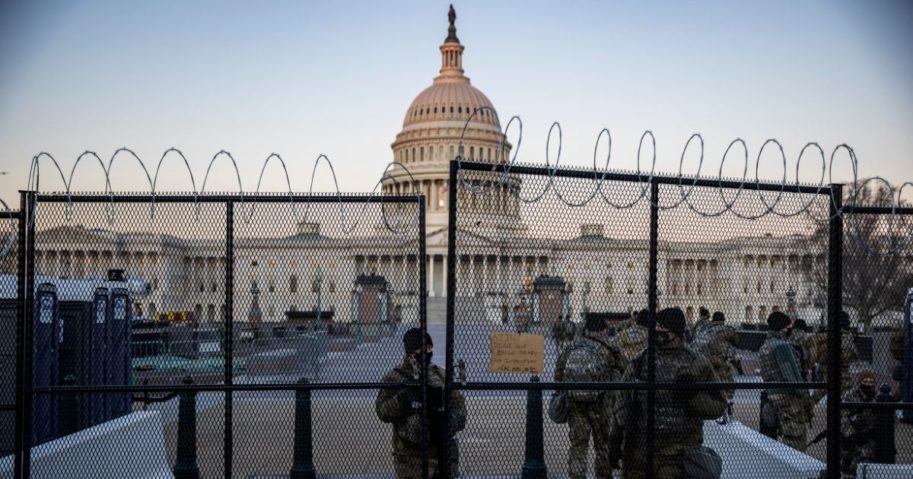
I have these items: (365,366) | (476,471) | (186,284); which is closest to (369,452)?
(476,471)

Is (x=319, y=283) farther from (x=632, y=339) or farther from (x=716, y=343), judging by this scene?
(x=716, y=343)

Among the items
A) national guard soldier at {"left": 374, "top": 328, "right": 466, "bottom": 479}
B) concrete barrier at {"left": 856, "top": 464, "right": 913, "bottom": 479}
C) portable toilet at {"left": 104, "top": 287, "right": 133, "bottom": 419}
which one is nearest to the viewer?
national guard soldier at {"left": 374, "top": 328, "right": 466, "bottom": 479}

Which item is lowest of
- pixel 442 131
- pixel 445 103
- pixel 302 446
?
pixel 302 446

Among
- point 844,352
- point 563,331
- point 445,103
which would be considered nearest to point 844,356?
point 844,352

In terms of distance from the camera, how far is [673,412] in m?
7.03

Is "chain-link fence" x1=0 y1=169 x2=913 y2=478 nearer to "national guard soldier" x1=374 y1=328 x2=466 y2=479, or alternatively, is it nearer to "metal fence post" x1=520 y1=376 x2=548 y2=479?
"national guard soldier" x1=374 y1=328 x2=466 y2=479

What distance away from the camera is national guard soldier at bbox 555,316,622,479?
8.09 meters

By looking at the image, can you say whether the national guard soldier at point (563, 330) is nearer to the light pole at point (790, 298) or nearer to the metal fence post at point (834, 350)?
the light pole at point (790, 298)

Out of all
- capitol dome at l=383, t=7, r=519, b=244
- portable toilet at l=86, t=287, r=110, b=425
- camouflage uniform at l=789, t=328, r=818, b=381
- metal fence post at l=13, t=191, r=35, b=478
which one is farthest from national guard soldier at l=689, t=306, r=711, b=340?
capitol dome at l=383, t=7, r=519, b=244

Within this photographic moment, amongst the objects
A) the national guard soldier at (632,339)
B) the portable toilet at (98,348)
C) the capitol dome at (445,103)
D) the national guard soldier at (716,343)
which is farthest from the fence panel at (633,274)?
the capitol dome at (445,103)

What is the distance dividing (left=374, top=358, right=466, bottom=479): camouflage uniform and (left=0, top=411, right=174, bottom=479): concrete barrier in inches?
101

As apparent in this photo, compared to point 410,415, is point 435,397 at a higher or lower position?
higher

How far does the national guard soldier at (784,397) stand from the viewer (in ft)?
33.8

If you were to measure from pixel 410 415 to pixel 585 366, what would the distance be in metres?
1.98
